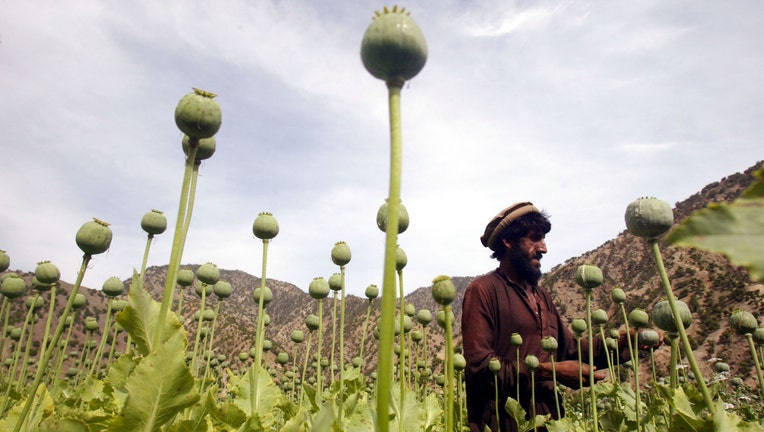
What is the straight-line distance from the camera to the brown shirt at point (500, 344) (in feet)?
16.1

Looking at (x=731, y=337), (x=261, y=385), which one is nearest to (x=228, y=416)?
(x=261, y=385)

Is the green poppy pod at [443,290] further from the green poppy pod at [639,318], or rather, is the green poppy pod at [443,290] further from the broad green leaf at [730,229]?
the green poppy pod at [639,318]

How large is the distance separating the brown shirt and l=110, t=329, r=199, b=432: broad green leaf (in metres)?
3.99

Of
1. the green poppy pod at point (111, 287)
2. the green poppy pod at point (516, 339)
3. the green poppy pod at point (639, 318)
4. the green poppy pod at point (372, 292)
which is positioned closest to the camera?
the green poppy pod at point (639, 318)

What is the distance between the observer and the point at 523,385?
5.23 meters

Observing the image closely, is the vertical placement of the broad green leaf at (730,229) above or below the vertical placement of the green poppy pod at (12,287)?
below

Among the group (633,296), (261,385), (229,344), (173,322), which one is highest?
(633,296)

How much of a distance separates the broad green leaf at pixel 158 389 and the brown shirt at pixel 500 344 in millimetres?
3988

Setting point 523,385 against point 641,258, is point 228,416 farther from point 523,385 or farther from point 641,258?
point 641,258

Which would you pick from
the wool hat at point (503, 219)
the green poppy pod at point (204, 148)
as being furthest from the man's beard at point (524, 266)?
the green poppy pod at point (204, 148)

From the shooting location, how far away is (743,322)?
2.72m

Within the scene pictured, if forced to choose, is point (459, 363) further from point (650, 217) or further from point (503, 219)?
point (650, 217)

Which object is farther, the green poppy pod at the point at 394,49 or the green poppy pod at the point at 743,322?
the green poppy pod at the point at 743,322

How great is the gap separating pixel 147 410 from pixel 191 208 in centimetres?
59
